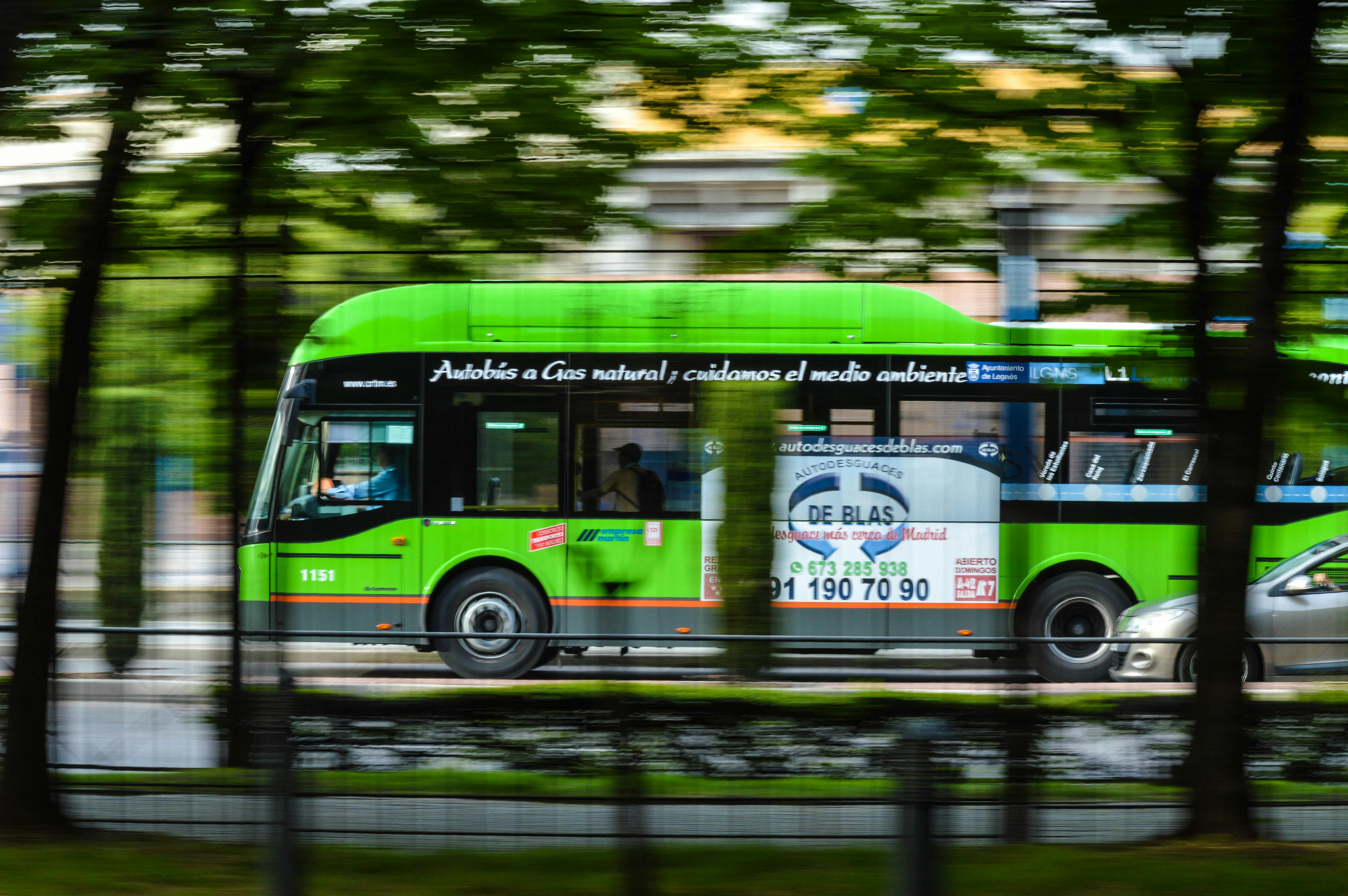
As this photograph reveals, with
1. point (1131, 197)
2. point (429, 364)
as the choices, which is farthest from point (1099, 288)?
point (429, 364)

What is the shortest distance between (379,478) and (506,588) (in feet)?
4.96

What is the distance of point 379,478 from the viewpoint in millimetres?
10531

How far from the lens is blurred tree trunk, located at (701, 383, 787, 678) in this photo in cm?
612

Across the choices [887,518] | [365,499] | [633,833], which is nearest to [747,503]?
[633,833]

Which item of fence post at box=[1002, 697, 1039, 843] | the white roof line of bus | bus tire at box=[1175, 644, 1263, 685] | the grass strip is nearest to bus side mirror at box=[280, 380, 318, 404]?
the grass strip

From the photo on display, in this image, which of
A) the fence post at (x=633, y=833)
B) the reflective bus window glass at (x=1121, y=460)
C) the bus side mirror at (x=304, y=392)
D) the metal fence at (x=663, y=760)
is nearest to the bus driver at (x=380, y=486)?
the bus side mirror at (x=304, y=392)

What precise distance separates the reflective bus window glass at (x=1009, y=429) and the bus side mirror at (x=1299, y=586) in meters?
1.82

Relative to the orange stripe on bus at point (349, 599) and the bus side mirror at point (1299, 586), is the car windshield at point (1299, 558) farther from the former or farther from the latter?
the orange stripe on bus at point (349, 599)

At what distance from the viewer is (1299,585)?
7.83 meters

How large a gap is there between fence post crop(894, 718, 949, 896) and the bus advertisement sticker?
19.0ft

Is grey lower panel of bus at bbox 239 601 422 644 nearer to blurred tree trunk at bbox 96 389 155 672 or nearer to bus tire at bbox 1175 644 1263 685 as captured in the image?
blurred tree trunk at bbox 96 389 155 672

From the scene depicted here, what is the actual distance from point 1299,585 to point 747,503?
13.4 ft

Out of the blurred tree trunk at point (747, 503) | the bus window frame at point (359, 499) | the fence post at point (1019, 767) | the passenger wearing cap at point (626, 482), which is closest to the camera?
the fence post at point (1019, 767)

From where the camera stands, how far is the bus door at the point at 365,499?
9820mm
